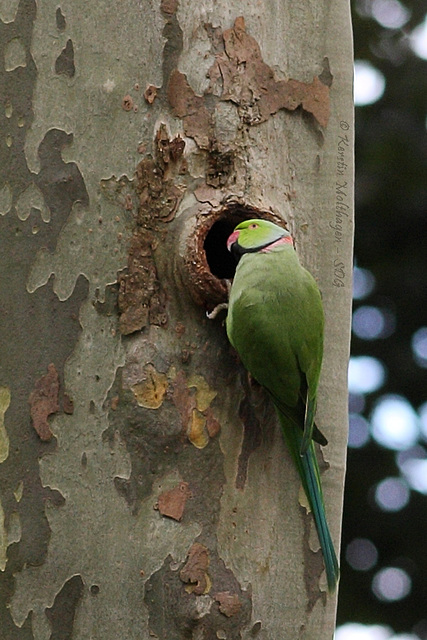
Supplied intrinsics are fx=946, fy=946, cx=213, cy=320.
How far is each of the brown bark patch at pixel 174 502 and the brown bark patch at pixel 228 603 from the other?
0.50 feet

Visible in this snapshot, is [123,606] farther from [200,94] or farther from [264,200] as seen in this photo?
[200,94]

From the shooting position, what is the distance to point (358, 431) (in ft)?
17.2

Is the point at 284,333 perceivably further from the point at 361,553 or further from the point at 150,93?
the point at 361,553

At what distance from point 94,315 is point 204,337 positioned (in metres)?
0.22

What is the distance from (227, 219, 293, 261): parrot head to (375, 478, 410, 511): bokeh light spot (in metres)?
3.40

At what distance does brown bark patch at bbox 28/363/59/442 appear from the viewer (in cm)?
169

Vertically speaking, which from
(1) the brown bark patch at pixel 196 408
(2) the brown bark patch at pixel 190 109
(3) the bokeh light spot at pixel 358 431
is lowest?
(3) the bokeh light spot at pixel 358 431

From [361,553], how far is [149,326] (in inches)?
143

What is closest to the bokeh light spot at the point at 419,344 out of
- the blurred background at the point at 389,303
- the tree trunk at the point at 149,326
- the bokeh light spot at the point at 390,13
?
the blurred background at the point at 389,303

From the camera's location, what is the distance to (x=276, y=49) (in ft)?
6.47

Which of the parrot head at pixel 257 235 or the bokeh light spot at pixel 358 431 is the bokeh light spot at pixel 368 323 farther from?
the parrot head at pixel 257 235

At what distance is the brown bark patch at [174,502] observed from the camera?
1.69 metres

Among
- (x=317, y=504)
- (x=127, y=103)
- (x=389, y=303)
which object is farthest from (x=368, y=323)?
(x=127, y=103)

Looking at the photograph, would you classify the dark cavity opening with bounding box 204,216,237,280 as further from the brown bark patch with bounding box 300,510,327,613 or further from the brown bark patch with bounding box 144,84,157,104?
the brown bark patch with bounding box 300,510,327,613
